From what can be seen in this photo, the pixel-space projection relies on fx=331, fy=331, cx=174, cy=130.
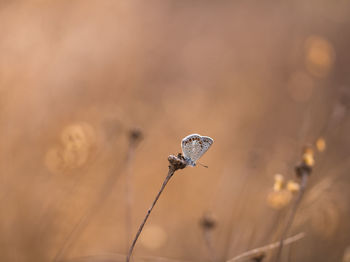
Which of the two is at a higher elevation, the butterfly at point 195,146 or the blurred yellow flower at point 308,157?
the blurred yellow flower at point 308,157

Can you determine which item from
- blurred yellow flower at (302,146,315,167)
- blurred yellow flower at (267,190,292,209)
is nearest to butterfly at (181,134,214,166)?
blurred yellow flower at (302,146,315,167)

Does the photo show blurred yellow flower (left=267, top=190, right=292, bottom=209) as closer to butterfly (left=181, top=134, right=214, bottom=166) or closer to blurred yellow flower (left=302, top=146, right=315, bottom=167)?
blurred yellow flower (left=302, top=146, right=315, bottom=167)

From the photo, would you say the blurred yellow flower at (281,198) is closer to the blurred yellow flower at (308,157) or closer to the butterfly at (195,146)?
the blurred yellow flower at (308,157)

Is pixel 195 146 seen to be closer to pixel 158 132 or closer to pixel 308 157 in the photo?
pixel 308 157

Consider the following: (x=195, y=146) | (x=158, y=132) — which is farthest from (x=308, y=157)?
(x=158, y=132)

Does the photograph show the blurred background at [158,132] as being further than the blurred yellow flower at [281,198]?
Yes

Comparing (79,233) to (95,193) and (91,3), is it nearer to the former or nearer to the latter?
(95,193)

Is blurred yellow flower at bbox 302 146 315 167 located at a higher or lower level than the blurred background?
lower

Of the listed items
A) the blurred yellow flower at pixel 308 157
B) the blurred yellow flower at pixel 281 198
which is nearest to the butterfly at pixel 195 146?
the blurred yellow flower at pixel 308 157
